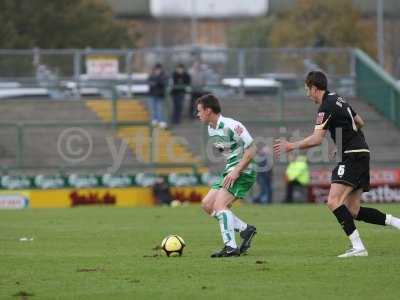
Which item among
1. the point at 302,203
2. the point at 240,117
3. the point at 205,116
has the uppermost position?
the point at 205,116

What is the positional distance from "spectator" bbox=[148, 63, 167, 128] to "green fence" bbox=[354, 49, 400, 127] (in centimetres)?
630

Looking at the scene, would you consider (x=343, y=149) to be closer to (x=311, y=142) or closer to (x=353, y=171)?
(x=353, y=171)

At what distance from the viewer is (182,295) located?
998cm

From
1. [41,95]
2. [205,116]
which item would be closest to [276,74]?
[41,95]

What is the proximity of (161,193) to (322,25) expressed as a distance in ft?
80.8

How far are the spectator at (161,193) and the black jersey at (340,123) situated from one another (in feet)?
56.6

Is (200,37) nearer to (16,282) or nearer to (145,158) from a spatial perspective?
(145,158)

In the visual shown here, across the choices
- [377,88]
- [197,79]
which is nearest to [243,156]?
[197,79]

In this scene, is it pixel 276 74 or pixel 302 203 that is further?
pixel 276 74

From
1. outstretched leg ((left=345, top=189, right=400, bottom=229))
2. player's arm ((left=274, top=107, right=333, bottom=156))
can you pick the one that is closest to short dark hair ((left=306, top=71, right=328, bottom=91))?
player's arm ((left=274, top=107, right=333, bottom=156))

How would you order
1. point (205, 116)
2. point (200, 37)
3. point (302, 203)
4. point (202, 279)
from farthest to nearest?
point (200, 37) < point (302, 203) < point (205, 116) < point (202, 279)

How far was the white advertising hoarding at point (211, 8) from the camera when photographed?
4684cm

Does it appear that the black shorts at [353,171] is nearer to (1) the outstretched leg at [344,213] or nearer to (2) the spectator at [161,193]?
(1) the outstretched leg at [344,213]

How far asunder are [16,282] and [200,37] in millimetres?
58897
